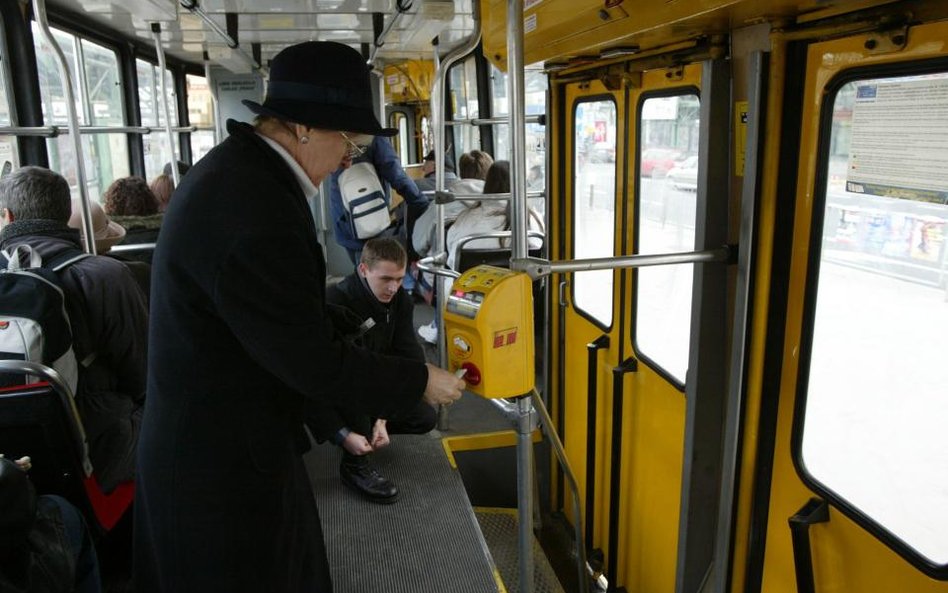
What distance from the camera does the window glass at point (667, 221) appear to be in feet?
7.90

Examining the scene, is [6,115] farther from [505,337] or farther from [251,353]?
[505,337]

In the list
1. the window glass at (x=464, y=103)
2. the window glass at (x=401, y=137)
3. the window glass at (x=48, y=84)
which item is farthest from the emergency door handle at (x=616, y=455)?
the window glass at (x=401, y=137)

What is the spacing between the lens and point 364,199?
195 inches

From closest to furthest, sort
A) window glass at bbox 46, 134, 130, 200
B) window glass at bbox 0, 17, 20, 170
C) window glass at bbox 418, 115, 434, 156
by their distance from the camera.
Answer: window glass at bbox 0, 17, 20, 170
window glass at bbox 46, 134, 130, 200
window glass at bbox 418, 115, 434, 156

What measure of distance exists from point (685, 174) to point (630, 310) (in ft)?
2.06

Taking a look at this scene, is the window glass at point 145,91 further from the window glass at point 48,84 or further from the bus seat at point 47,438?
the bus seat at point 47,438

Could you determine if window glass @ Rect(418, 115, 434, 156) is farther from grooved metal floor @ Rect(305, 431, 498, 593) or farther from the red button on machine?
the red button on machine

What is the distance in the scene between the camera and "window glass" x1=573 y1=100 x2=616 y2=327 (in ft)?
9.93

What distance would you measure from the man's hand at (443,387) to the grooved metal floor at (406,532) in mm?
1342

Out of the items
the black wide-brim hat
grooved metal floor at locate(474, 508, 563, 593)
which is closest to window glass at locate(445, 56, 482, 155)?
grooved metal floor at locate(474, 508, 563, 593)

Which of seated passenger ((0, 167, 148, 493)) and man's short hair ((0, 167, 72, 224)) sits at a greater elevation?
man's short hair ((0, 167, 72, 224))

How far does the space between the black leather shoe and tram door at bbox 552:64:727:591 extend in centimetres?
91

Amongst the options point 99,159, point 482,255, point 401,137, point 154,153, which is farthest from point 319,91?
point 401,137

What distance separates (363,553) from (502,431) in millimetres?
1446
